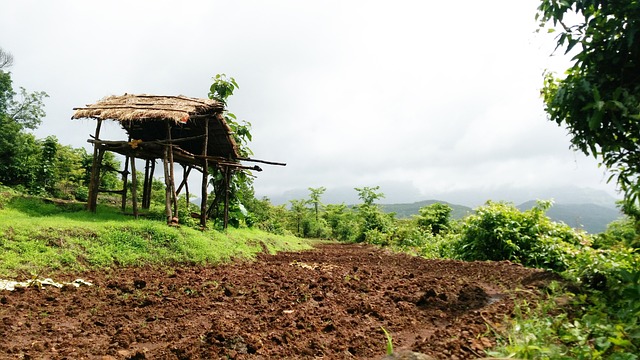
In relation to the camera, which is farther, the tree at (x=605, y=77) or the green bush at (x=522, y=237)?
the green bush at (x=522, y=237)

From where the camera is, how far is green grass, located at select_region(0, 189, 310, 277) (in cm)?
780

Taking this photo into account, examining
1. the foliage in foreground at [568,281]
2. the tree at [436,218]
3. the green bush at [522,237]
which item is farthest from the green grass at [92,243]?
the tree at [436,218]

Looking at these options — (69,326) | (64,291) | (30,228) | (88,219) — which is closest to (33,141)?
(88,219)

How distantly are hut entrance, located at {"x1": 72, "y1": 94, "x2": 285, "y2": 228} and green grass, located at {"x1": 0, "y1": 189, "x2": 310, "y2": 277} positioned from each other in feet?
4.74

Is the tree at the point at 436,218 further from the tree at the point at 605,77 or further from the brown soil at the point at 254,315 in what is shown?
the tree at the point at 605,77

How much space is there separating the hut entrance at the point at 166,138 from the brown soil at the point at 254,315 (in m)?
5.31

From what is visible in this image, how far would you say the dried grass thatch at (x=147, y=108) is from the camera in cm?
1226

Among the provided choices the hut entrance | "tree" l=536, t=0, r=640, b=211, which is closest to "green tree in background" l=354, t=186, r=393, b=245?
the hut entrance

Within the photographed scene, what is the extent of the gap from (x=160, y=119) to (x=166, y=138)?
778 mm

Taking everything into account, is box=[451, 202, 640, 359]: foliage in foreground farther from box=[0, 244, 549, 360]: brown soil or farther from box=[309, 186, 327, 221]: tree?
box=[309, 186, 327, 221]: tree

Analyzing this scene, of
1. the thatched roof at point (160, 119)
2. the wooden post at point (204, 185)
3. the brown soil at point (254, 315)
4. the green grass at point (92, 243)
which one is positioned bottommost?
the brown soil at point (254, 315)

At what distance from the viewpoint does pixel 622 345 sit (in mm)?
3018

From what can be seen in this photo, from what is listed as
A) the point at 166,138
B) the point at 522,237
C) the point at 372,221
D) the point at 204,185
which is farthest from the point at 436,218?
the point at 166,138

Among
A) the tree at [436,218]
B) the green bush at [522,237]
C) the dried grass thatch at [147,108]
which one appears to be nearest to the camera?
the green bush at [522,237]
